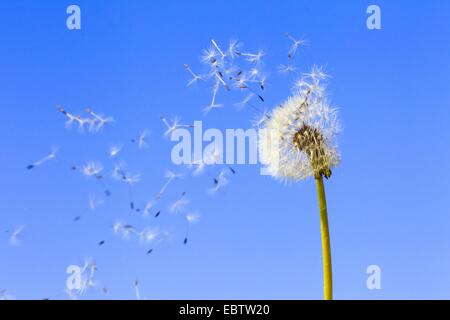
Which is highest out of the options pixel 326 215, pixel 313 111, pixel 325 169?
pixel 313 111

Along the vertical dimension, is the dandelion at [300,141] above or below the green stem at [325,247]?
above

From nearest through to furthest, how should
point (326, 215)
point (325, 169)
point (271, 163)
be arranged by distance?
point (326, 215) < point (325, 169) < point (271, 163)

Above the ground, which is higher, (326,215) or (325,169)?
(325,169)

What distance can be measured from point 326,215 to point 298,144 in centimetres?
77

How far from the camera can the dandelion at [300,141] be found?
14.7ft

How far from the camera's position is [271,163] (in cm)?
469

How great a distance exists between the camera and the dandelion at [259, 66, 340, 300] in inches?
176

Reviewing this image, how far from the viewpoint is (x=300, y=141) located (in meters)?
4.70

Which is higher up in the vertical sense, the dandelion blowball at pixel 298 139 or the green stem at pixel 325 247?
the dandelion blowball at pixel 298 139

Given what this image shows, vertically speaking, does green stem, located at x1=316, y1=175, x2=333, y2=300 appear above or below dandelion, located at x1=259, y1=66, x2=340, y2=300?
below
